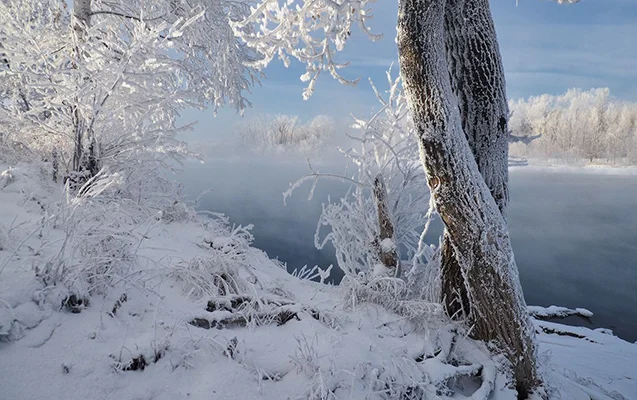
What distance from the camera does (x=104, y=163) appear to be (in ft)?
18.5

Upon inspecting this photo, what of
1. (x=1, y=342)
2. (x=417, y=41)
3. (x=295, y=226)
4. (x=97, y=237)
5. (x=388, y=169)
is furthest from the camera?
(x=295, y=226)

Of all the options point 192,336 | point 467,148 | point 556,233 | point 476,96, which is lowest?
point 556,233

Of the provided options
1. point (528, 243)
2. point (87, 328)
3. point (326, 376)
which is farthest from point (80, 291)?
point (528, 243)

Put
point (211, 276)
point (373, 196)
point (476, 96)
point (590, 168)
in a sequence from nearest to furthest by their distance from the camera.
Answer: point (211, 276) < point (476, 96) < point (373, 196) < point (590, 168)

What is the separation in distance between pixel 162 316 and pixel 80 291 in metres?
0.47

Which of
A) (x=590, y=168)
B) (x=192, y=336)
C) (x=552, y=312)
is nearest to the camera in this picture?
(x=192, y=336)

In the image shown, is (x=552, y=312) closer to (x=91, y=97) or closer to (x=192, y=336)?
(x=192, y=336)

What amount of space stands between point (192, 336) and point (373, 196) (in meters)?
2.85

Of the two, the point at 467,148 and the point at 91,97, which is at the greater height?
the point at 91,97

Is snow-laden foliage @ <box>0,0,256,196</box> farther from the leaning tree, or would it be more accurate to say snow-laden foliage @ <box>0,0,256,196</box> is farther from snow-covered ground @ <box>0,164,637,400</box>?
the leaning tree

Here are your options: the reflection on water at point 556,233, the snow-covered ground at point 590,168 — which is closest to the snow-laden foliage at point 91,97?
the reflection on water at point 556,233

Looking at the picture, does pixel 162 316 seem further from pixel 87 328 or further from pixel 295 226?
pixel 295 226

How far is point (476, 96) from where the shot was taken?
3.30 metres

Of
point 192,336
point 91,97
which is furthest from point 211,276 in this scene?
point 91,97
